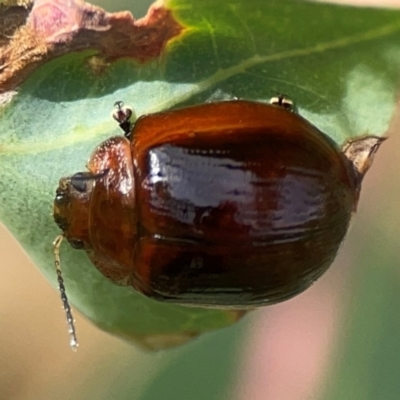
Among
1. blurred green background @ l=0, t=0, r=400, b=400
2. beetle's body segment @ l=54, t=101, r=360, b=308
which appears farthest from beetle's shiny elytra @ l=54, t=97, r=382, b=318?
blurred green background @ l=0, t=0, r=400, b=400

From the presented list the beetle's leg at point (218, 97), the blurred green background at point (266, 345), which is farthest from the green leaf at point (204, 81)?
the blurred green background at point (266, 345)

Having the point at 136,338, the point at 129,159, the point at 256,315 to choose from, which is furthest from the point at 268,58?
the point at 256,315

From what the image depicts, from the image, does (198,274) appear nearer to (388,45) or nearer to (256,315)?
(388,45)

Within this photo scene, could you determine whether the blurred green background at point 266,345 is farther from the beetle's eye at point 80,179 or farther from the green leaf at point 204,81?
the beetle's eye at point 80,179

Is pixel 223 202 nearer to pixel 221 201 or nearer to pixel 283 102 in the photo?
pixel 221 201

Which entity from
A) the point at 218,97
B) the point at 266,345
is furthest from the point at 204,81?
the point at 266,345

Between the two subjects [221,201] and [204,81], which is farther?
[204,81]
